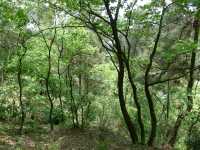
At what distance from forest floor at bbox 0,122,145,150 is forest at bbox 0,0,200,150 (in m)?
0.04

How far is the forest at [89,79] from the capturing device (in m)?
11.1

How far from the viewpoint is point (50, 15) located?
16.1 metres

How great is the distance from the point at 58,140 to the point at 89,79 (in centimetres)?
457

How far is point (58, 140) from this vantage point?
13.3 metres

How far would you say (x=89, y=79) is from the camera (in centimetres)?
1705

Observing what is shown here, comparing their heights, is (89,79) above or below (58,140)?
above

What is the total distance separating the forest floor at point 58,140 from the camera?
11.1 metres

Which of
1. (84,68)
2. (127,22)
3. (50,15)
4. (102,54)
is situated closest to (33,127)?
(84,68)

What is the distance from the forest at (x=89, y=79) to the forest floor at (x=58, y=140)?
0.12 ft

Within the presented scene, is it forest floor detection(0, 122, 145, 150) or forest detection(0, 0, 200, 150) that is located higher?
forest detection(0, 0, 200, 150)

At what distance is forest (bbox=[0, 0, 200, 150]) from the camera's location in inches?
437

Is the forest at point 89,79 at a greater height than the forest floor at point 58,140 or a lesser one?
greater

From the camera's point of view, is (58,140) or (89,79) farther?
(89,79)

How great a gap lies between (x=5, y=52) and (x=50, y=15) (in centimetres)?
438
